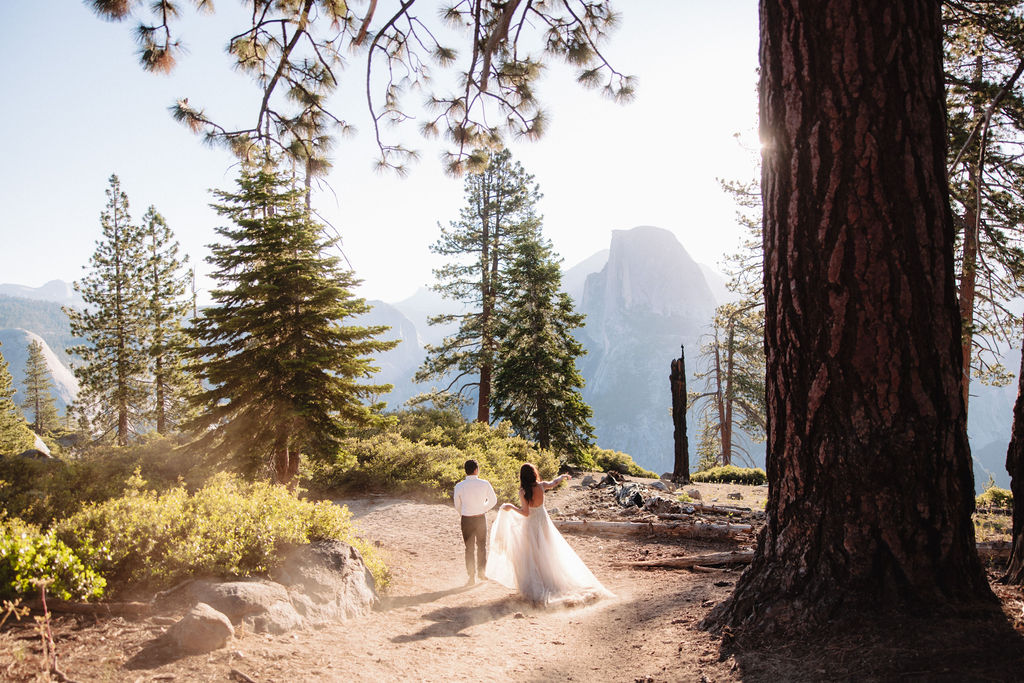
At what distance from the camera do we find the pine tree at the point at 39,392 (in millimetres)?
44984

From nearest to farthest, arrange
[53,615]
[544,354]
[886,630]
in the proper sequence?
[886,630] < [53,615] < [544,354]

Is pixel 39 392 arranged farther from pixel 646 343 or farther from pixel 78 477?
pixel 646 343

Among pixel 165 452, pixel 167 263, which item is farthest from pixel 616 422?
pixel 165 452

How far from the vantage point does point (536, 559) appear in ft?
20.5

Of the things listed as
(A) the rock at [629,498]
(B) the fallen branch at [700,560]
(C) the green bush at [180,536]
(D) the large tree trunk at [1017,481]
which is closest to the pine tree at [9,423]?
(C) the green bush at [180,536]

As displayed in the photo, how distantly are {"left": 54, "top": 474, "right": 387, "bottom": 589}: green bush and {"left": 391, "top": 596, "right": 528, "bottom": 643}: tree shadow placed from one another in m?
1.51

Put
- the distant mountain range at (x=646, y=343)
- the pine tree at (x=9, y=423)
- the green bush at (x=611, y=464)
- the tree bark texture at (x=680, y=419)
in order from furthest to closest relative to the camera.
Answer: the distant mountain range at (x=646, y=343), the pine tree at (x=9, y=423), the green bush at (x=611, y=464), the tree bark texture at (x=680, y=419)

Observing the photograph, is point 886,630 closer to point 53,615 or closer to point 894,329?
point 894,329

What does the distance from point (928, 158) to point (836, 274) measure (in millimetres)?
796

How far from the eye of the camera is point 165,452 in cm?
1165

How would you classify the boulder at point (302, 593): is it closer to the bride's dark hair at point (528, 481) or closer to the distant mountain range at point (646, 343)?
the bride's dark hair at point (528, 481)

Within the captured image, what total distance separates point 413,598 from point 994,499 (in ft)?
45.1

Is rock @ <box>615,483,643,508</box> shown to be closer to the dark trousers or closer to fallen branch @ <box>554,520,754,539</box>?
fallen branch @ <box>554,520,754,539</box>

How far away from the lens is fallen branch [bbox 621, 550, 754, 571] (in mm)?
6581
